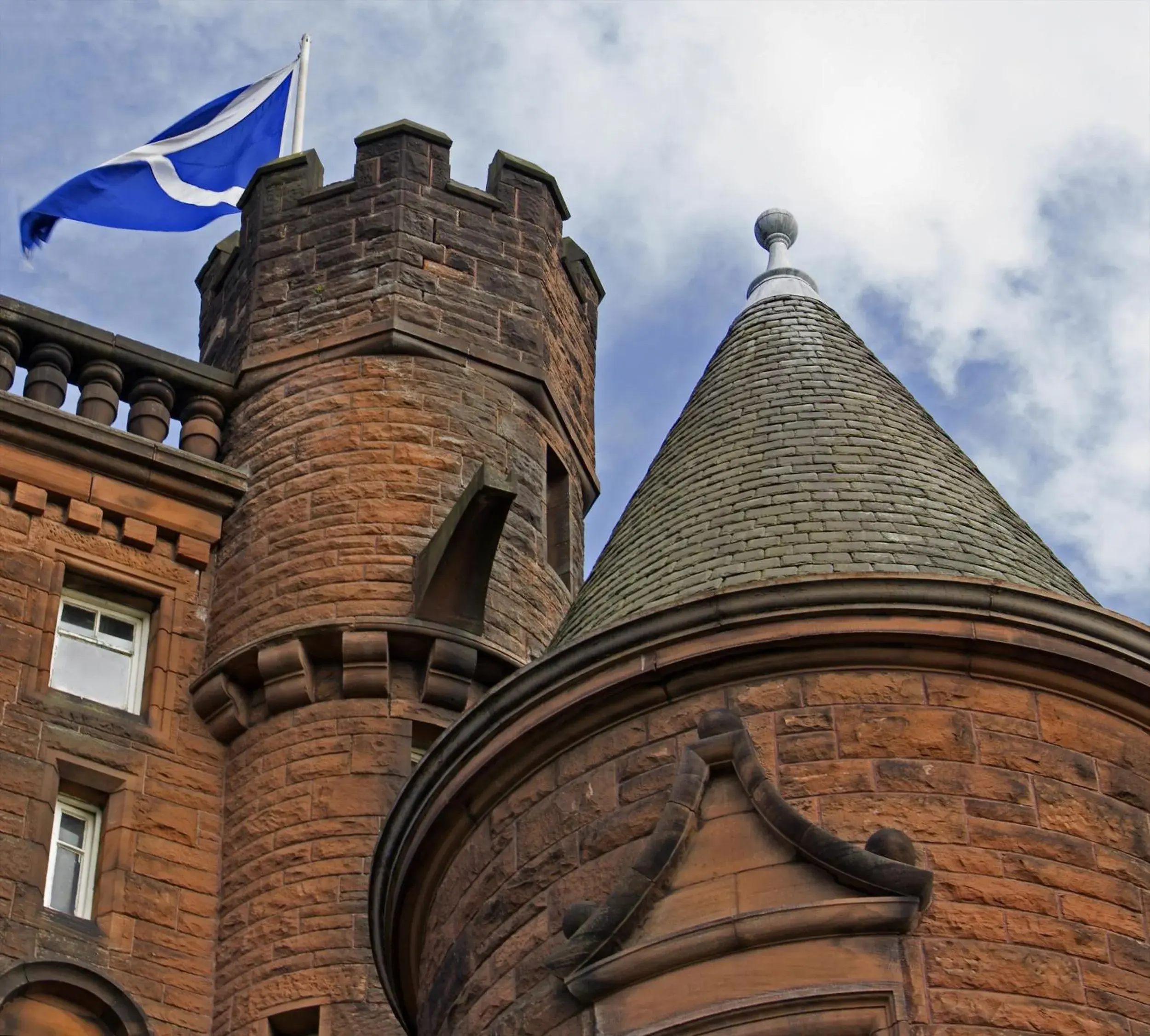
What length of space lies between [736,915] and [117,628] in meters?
7.89

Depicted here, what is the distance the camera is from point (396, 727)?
56.6ft

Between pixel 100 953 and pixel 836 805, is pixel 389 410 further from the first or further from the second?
pixel 836 805

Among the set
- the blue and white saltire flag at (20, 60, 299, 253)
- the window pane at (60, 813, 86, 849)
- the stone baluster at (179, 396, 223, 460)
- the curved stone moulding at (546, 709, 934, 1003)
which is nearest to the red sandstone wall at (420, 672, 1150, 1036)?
the curved stone moulding at (546, 709, 934, 1003)

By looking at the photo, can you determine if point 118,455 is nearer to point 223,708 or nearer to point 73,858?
point 223,708

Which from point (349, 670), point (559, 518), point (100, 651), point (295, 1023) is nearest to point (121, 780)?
point (100, 651)

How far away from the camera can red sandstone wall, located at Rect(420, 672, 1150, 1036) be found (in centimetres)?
1113

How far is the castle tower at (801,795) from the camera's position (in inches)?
440

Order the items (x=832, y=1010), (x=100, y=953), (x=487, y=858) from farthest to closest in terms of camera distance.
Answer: (x=100, y=953)
(x=487, y=858)
(x=832, y=1010)

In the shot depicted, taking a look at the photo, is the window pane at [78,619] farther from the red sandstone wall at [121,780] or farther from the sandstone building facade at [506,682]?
the red sandstone wall at [121,780]

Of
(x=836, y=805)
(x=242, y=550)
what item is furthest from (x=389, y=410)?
(x=836, y=805)

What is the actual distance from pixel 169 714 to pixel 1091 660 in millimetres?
7321

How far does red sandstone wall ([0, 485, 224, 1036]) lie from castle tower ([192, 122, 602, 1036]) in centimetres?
18

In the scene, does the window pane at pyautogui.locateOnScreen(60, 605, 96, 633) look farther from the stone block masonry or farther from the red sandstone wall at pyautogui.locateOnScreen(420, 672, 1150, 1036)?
the red sandstone wall at pyautogui.locateOnScreen(420, 672, 1150, 1036)

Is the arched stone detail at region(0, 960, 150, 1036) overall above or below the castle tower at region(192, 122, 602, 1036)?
below
